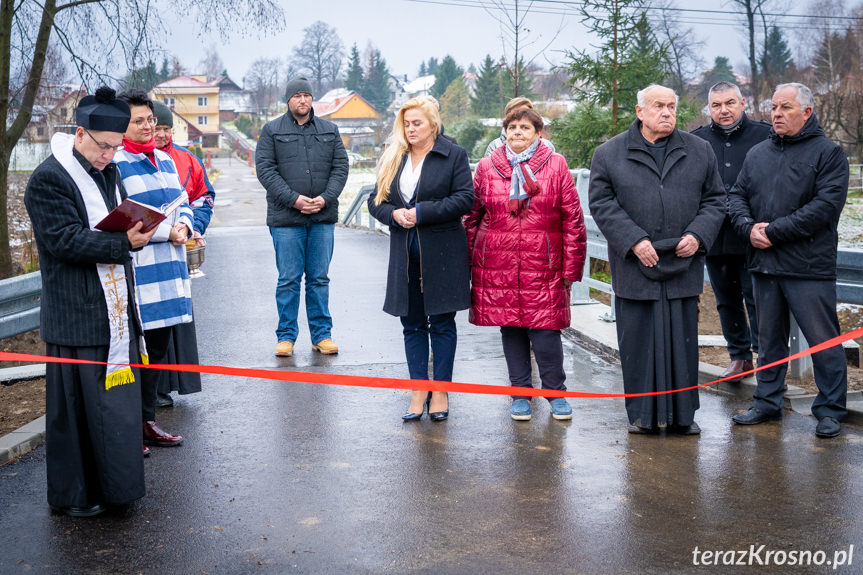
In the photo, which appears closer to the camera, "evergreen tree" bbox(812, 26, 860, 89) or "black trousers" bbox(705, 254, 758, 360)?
"black trousers" bbox(705, 254, 758, 360)

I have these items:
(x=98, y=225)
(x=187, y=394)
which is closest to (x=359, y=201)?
(x=187, y=394)

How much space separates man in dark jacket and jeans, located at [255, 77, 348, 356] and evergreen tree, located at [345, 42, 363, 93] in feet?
378

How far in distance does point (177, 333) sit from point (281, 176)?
2.13 meters

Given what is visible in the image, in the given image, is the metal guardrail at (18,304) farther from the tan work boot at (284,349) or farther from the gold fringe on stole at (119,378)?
the gold fringe on stole at (119,378)

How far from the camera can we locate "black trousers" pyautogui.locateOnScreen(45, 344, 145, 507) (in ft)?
14.0

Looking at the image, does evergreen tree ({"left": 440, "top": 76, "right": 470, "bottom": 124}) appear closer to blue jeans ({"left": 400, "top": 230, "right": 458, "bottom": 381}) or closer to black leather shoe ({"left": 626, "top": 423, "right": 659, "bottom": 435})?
blue jeans ({"left": 400, "top": 230, "right": 458, "bottom": 381})

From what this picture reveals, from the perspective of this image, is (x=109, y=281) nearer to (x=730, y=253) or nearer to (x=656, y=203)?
(x=656, y=203)

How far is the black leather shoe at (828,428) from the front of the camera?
528 centimetres

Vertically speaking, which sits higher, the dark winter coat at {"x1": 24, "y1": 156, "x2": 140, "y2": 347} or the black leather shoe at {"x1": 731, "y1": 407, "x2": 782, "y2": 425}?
the dark winter coat at {"x1": 24, "y1": 156, "x2": 140, "y2": 347}

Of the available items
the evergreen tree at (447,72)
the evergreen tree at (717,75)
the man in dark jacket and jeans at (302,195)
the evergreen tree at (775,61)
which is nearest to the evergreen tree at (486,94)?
the evergreen tree at (717,75)

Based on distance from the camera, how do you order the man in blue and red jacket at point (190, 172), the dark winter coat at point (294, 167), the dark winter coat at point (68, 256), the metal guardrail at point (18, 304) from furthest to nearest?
the dark winter coat at point (294, 167)
the metal guardrail at point (18, 304)
the man in blue and red jacket at point (190, 172)
the dark winter coat at point (68, 256)

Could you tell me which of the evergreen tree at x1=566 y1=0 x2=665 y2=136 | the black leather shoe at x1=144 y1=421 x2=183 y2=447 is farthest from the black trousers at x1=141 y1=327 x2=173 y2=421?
the evergreen tree at x1=566 y1=0 x2=665 y2=136

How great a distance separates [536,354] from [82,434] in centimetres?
280

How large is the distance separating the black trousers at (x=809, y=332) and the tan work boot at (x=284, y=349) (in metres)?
3.65
